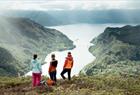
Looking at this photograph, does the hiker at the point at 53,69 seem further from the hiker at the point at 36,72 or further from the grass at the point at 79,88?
the hiker at the point at 36,72

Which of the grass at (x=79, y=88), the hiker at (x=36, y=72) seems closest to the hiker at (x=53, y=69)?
the grass at (x=79, y=88)

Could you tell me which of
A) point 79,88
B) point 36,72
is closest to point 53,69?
point 36,72

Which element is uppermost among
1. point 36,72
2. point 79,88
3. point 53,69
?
point 53,69

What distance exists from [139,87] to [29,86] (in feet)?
34.9

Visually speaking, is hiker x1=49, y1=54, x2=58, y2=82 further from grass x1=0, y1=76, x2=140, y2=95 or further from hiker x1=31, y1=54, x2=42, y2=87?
hiker x1=31, y1=54, x2=42, y2=87

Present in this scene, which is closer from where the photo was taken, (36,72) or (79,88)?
(79,88)

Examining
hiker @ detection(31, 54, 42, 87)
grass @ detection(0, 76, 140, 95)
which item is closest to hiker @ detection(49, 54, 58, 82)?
grass @ detection(0, 76, 140, 95)

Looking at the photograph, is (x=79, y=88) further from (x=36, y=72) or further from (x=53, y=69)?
(x=36, y=72)

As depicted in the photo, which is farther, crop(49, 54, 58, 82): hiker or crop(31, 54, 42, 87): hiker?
crop(49, 54, 58, 82): hiker

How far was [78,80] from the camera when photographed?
39406 millimetres

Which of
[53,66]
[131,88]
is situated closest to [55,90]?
[53,66]

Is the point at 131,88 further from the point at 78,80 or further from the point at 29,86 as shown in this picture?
the point at 29,86

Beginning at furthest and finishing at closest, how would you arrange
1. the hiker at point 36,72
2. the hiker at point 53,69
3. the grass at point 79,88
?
the hiker at point 53,69, the hiker at point 36,72, the grass at point 79,88

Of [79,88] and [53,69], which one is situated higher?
[53,69]
